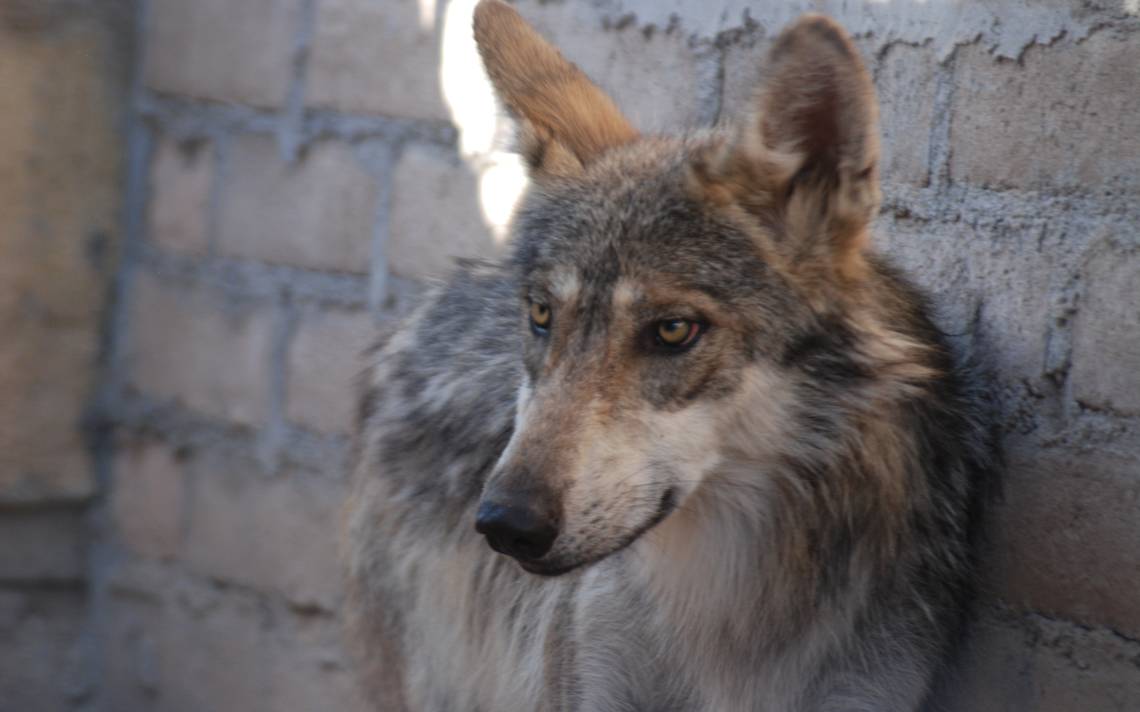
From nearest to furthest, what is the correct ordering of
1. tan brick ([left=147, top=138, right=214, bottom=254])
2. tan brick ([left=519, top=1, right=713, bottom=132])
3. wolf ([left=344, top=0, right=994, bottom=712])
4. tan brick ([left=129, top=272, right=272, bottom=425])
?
wolf ([left=344, top=0, right=994, bottom=712]) < tan brick ([left=519, top=1, right=713, bottom=132]) < tan brick ([left=129, top=272, right=272, bottom=425]) < tan brick ([left=147, top=138, right=214, bottom=254])

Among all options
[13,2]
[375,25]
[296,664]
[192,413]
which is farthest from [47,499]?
[375,25]

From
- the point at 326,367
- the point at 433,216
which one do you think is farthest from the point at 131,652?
the point at 433,216

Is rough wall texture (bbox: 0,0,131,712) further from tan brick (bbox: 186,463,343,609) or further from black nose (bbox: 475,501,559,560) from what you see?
black nose (bbox: 475,501,559,560)

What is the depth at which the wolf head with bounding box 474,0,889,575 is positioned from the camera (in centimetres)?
197

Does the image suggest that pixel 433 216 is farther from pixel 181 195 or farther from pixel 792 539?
pixel 792 539

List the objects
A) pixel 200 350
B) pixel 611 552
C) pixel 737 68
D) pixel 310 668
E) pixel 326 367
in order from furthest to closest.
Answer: pixel 200 350 < pixel 310 668 < pixel 326 367 < pixel 737 68 < pixel 611 552

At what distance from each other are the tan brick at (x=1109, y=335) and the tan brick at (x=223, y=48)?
2.42m

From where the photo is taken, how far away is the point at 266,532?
3.98 m

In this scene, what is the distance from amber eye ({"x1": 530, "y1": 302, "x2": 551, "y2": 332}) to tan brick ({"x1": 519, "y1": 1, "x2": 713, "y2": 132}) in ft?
2.43

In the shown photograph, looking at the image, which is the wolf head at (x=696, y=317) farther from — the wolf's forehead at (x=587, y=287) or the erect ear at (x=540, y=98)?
the erect ear at (x=540, y=98)

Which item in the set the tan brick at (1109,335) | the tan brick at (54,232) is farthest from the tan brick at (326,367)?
the tan brick at (1109,335)

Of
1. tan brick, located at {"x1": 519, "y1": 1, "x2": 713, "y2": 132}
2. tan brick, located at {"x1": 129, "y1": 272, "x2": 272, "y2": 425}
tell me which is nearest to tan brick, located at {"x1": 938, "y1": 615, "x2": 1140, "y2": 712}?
tan brick, located at {"x1": 519, "y1": 1, "x2": 713, "y2": 132}

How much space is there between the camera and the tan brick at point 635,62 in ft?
9.59

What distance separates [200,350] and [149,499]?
54 cm
